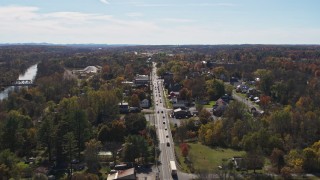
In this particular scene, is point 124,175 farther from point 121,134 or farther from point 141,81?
point 141,81

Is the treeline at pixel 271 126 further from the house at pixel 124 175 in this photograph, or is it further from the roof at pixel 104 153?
the house at pixel 124 175

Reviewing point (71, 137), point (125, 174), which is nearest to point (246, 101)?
point (71, 137)

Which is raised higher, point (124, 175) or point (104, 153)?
point (124, 175)

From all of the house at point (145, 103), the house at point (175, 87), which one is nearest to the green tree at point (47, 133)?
the house at point (145, 103)

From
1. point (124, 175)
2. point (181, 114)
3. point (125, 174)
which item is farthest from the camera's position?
point (181, 114)

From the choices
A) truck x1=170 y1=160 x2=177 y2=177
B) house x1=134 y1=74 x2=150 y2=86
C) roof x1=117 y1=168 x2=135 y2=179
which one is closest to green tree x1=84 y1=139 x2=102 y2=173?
roof x1=117 y1=168 x2=135 y2=179

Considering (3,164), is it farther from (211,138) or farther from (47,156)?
(211,138)

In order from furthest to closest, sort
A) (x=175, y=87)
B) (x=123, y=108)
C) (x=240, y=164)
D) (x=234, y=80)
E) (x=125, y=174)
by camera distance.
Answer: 1. (x=234, y=80)
2. (x=175, y=87)
3. (x=123, y=108)
4. (x=240, y=164)
5. (x=125, y=174)

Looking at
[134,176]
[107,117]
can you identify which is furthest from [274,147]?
[107,117]

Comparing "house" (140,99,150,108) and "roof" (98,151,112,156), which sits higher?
"house" (140,99,150,108)

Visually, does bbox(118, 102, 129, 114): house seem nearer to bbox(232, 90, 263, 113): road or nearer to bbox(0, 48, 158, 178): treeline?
bbox(0, 48, 158, 178): treeline
